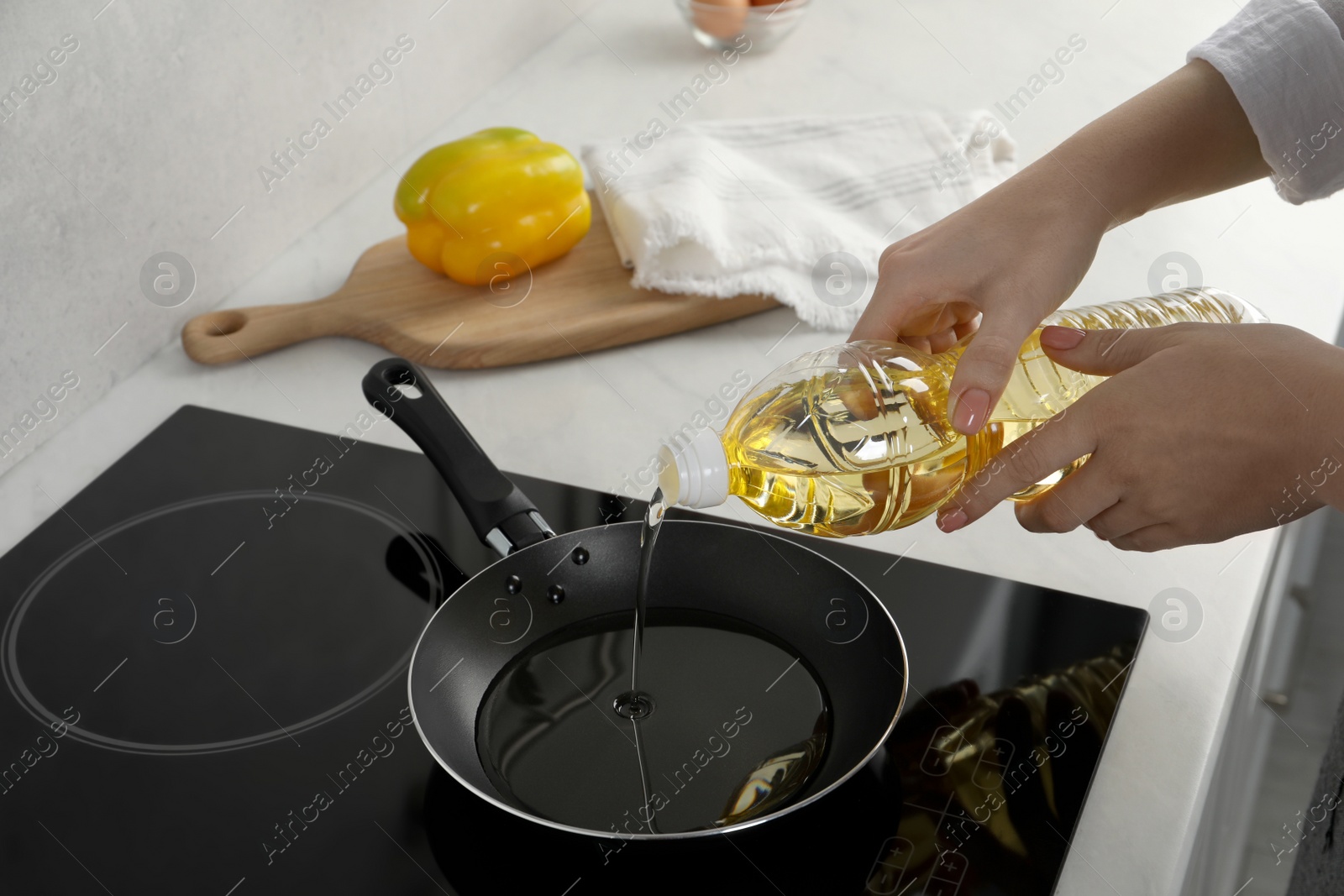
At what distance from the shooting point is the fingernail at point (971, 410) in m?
0.67

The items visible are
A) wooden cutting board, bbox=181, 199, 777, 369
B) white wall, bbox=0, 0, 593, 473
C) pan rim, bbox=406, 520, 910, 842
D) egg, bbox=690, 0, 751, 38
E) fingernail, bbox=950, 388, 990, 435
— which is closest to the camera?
pan rim, bbox=406, 520, 910, 842

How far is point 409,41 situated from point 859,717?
937 millimetres

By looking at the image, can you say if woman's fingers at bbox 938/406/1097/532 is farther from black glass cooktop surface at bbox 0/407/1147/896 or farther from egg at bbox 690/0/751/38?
egg at bbox 690/0/751/38

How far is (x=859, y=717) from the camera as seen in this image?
2.32 feet

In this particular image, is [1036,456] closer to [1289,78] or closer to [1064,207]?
[1064,207]

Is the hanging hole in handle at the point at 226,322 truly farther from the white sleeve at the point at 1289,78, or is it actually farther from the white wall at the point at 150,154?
the white sleeve at the point at 1289,78

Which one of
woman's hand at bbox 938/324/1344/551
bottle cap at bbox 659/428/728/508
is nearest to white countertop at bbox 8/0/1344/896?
woman's hand at bbox 938/324/1344/551

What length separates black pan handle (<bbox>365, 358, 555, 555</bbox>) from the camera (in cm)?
81

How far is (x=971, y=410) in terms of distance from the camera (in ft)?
2.20

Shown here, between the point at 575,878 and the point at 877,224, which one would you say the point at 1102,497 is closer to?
the point at 575,878

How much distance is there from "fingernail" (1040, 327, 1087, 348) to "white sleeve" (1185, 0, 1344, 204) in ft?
0.67

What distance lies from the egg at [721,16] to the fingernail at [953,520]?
964 millimetres

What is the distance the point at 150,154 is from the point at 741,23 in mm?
793

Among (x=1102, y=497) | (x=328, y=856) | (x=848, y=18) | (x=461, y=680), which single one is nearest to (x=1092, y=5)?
(x=848, y=18)
